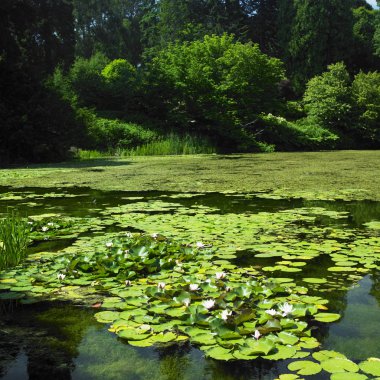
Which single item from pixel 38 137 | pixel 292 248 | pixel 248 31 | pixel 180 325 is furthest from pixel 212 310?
pixel 248 31

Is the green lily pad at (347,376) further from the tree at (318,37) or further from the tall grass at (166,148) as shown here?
the tree at (318,37)

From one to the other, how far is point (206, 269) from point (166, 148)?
1496 cm

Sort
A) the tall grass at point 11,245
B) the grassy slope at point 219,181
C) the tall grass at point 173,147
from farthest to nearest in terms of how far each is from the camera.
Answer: the tall grass at point 173,147, the grassy slope at point 219,181, the tall grass at point 11,245

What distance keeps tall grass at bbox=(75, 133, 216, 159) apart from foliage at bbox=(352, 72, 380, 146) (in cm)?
956

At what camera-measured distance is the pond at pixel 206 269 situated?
1.72m

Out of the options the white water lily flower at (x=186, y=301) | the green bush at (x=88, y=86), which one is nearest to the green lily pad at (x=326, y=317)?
the white water lily flower at (x=186, y=301)

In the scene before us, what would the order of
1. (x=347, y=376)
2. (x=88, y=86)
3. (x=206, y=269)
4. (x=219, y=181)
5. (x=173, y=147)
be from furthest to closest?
(x=88, y=86)
(x=173, y=147)
(x=219, y=181)
(x=206, y=269)
(x=347, y=376)

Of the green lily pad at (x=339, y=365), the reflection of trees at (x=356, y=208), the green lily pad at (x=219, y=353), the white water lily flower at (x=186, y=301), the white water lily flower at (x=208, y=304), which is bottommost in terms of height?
the green lily pad at (x=219, y=353)

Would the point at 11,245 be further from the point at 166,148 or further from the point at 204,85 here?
the point at 204,85

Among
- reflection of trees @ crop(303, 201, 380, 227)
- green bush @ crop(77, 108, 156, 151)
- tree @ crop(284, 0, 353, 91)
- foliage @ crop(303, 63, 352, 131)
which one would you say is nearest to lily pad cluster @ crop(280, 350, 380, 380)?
reflection of trees @ crop(303, 201, 380, 227)

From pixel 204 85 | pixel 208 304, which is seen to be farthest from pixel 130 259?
pixel 204 85

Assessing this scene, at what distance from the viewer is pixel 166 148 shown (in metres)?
17.6

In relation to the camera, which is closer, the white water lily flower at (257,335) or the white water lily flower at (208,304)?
the white water lily flower at (257,335)

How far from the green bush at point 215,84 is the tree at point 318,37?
31.1 feet
